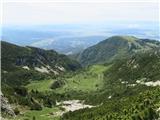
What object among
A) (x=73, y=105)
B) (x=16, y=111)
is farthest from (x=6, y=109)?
(x=73, y=105)

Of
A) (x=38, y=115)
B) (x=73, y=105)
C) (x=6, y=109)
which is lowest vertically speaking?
(x=73, y=105)

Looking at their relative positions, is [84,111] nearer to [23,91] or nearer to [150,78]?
[23,91]

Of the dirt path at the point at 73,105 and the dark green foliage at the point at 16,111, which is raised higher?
the dark green foliage at the point at 16,111

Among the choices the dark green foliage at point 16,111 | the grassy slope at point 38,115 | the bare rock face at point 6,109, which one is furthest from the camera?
the dark green foliage at point 16,111

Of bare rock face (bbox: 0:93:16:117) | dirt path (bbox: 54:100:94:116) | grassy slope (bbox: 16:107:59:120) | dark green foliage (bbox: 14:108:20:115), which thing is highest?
bare rock face (bbox: 0:93:16:117)

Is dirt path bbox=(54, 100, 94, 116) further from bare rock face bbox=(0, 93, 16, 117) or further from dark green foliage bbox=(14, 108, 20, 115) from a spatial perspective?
bare rock face bbox=(0, 93, 16, 117)

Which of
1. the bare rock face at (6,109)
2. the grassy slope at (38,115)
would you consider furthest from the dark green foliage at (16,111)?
the bare rock face at (6,109)

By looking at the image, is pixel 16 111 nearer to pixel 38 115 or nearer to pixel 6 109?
pixel 6 109

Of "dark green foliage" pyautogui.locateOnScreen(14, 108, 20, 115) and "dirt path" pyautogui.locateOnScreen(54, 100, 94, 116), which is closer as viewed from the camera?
"dark green foliage" pyautogui.locateOnScreen(14, 108, 20, 115)

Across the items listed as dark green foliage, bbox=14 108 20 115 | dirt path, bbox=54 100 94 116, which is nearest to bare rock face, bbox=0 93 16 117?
dark green foliage, bbox=14 108 20 115

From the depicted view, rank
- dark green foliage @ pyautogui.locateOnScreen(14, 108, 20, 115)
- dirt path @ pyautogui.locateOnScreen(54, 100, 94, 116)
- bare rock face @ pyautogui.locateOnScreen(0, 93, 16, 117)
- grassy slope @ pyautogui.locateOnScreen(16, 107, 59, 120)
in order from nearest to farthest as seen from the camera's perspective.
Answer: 1. bare rock face @ pyautogui.locateOnScreen(0, 93, 16, 117)
2. grassy slope @ pyautogui.locateOnScreen(16, 107, 59, 120)
3. dark green foliage @ pyautogui.locateOnScreen(14, 108, 20, 115)
4. dirt path @ pyautogui.locateOnScreen(54, 100, 94, 116)

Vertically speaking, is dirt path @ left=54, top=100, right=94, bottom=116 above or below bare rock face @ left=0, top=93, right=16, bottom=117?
below

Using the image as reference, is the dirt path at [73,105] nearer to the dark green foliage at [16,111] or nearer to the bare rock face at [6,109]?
the dark green foliage at [16,111]
